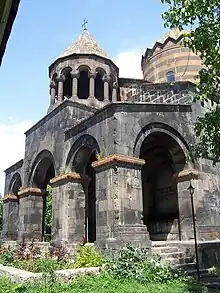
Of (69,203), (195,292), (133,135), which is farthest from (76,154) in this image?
(195,292)

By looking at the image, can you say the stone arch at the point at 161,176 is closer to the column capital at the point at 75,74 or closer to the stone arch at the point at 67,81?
the column capital at the point at 75,74

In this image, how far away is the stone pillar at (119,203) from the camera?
10062 mm

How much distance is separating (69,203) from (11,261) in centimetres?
329

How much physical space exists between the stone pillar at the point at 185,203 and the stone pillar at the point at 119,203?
6.91 ft

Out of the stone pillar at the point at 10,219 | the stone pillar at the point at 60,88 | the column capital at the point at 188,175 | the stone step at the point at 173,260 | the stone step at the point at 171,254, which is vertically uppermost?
the stone pillar at the point at 60,88

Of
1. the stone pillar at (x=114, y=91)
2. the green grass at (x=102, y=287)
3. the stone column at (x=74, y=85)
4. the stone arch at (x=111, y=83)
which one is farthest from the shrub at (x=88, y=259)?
the stone arch at (x=111, y=83)

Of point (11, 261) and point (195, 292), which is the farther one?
point (11, 261)

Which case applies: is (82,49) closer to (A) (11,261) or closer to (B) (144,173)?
(B) (144,173)

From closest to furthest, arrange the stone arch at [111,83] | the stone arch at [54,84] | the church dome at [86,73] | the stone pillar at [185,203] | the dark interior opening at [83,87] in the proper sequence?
the stone pillar at [185,203]
the church dome at [86,73]
the stone arch at [54,84]
the stone arch at [111,83]
the dark interior opening at [83,87]

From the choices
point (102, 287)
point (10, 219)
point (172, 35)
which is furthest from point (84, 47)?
point (102, 287)

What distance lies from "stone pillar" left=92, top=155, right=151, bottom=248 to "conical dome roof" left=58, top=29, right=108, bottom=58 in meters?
8.34

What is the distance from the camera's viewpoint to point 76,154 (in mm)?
13539

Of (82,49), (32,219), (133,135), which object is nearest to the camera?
(133,135)

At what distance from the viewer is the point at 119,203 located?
10.4 m
